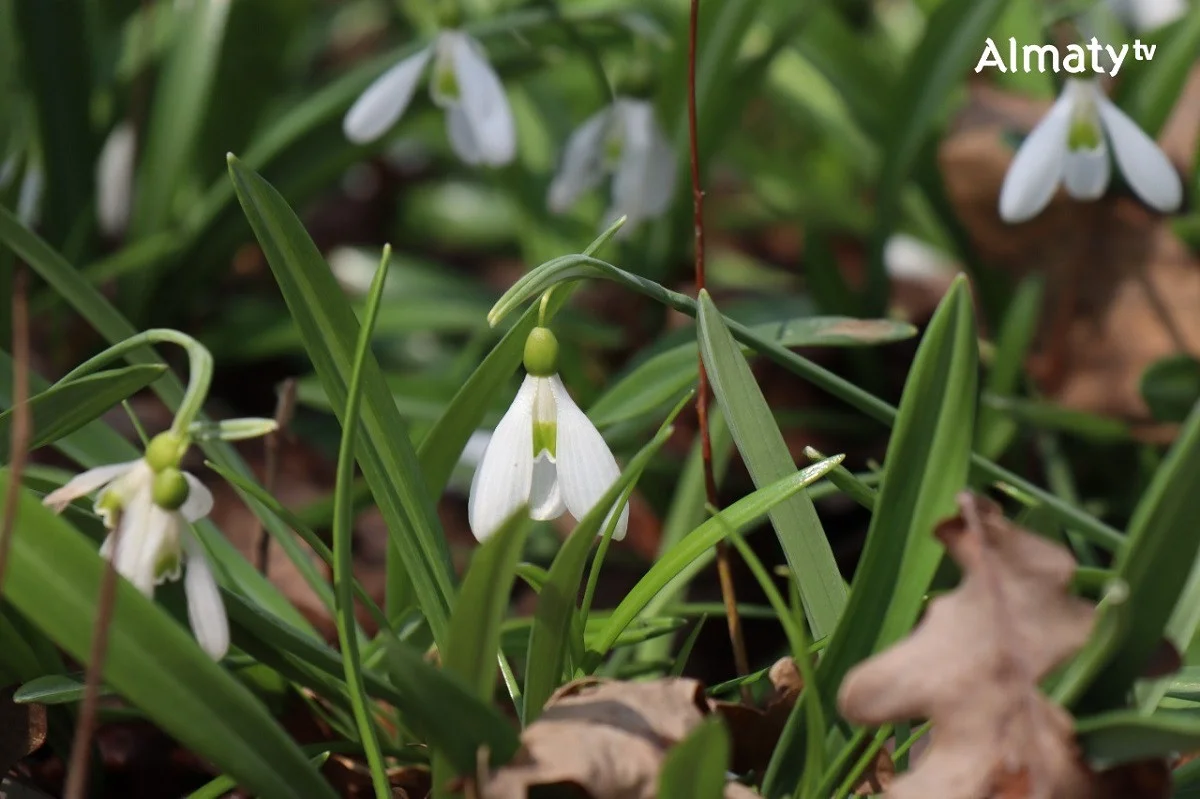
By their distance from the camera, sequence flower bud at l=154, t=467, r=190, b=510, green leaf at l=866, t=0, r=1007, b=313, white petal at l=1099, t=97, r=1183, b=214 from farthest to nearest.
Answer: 1. green leaf at l=866, t=0, r=1007, b=313
2. white petal at l=1099, t=97, r=1183, b=214
3. flower bud at l=154, t=467, r=190, b=510

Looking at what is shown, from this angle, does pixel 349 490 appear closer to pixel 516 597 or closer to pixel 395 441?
pixel 395 441

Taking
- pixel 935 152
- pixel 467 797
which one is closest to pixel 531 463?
pixel 467 797

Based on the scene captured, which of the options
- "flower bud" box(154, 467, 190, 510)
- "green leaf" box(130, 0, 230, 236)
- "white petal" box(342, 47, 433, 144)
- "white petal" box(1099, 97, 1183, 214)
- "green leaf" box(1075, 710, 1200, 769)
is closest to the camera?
"green leaf" box(1075, 710, 1200, 769)

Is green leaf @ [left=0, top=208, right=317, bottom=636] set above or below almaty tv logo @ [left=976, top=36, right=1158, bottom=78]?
below

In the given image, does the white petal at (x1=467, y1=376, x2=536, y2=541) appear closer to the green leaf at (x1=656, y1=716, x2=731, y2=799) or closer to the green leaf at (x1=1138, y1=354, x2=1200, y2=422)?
the green leaf at (x1=656, y1=716, x2=731, y2=799)

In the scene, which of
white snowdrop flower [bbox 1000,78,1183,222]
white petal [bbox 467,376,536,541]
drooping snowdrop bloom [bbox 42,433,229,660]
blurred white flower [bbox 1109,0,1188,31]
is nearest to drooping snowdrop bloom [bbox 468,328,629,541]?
white petal [bbox 467,376,536,541]

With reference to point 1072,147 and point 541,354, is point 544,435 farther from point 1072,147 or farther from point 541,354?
point 1072,147

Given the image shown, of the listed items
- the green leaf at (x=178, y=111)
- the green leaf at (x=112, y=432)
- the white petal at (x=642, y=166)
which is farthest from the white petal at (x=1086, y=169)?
the green leaf at (x=178, y=111)
